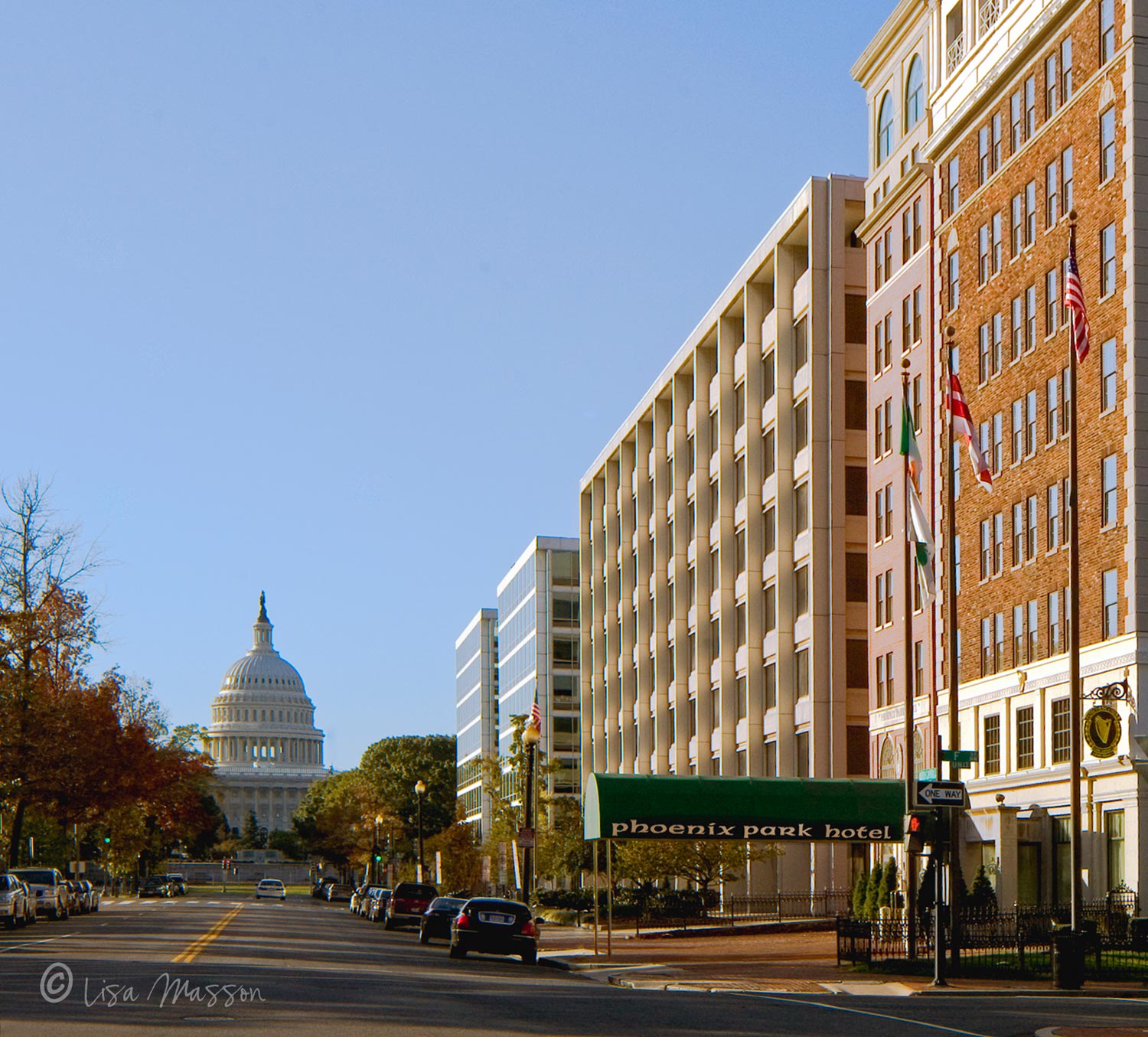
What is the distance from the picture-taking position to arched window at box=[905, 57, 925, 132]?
5800 cm

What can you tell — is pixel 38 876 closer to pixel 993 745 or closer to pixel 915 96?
pixel 993 745

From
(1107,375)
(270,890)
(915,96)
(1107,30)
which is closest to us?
(1107,375)

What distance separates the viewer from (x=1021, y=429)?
157 ft

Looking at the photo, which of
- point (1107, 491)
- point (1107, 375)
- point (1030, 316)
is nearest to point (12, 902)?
point (1107, 491)

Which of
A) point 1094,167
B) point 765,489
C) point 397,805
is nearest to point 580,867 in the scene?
point 765,489

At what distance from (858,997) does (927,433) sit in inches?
1176

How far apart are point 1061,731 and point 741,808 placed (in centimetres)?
846

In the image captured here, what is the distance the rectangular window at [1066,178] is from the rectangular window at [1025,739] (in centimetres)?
1326

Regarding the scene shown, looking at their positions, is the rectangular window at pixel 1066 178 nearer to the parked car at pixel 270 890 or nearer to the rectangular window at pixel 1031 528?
the rectangular window at pixel 1031 528

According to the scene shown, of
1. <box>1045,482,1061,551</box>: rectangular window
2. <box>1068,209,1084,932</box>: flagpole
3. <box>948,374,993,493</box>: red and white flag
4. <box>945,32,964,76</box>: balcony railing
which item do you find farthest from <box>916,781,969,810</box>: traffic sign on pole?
<box>945,32,964,76</box>: balcony railing

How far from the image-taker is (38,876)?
6172cm

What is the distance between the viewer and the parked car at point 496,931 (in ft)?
123

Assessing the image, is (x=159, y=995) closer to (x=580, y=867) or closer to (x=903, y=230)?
(x=903, y=230)

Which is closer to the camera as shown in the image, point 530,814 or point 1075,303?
point 1075,303
